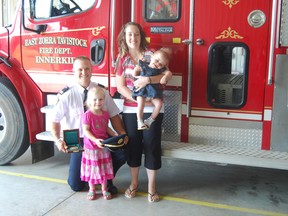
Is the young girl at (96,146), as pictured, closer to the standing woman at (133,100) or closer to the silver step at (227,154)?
the standing woman at (133,100)

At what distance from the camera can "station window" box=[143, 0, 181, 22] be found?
4.03m

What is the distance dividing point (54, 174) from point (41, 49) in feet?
4.87

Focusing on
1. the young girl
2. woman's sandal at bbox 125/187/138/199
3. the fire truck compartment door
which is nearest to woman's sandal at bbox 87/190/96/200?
the young girl

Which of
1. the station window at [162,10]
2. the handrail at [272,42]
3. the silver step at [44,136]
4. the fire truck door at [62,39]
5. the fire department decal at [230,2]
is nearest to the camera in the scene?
the handrail at [272,42]

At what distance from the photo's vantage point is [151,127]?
12.3 feet

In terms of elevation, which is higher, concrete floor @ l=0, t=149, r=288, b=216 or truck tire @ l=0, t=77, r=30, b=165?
truck tire @ l=0, t=77, r=30, b=165

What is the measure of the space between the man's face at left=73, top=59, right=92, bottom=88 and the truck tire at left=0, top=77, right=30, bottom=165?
3.90 ft

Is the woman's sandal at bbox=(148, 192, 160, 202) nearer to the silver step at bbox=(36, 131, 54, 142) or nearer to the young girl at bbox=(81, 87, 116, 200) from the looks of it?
the young girl at bbox=(81, 87, 116, 200)

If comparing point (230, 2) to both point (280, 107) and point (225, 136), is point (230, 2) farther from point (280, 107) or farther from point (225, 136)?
point (225, 136)

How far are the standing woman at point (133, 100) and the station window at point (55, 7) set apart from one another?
2.72 ft

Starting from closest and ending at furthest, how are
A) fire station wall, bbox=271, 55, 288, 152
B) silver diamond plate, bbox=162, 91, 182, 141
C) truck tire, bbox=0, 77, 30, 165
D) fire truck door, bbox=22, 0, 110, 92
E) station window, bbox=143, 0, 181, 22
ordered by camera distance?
fire station wall, bbox=271, 55, 288, 152
station window, bbox=143, 0, 181, 22
silver diamond plate, bbox=162, 91, 182, 141
fire truck door, bbox=22, 0, 110, 92
truck tire, bbox=0, 77, 30, 165

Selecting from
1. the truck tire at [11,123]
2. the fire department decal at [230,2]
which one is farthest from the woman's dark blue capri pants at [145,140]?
the truck tire at [11,123]

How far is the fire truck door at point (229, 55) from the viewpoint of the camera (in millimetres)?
3789

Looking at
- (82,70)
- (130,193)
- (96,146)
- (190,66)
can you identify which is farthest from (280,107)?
(82,70)
